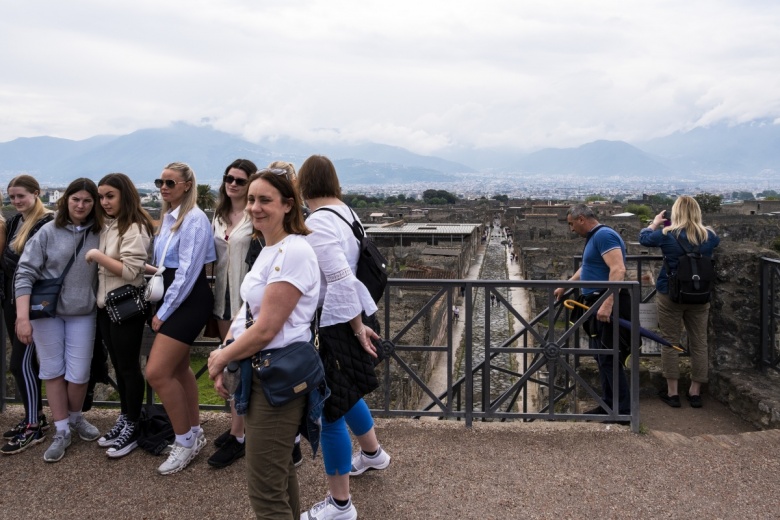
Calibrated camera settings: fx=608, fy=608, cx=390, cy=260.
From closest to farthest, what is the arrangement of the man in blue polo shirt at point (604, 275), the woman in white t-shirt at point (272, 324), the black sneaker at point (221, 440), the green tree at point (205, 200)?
the woman in white t-shirt at point (272, 324)
the black sneaker at point (221, 440)
the man in blue polo shirt at point (604, 275)
the green tree at point (205, 200)

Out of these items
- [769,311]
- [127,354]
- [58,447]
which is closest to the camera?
[127,354]

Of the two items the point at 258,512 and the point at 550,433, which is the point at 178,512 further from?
the point at 550,433

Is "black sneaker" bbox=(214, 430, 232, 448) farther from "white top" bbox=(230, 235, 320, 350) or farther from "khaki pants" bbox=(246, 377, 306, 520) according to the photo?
"white top" bbox=(230, 235, 320, 350)

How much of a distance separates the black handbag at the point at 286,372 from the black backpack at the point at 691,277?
3.86m

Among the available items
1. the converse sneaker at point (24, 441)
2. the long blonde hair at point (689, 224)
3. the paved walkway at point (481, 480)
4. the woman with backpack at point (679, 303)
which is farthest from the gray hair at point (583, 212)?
the converse sneaker at point (24, 441)

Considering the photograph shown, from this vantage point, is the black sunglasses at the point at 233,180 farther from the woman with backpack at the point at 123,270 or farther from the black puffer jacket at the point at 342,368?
the black puffer jacket at the point at 342,368

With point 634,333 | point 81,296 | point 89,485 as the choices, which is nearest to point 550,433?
point 634,333

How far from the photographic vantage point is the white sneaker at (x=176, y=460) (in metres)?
3.84

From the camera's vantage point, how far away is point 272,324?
255cm

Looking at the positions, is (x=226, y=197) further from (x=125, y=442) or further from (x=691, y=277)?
(x=691, y=277)

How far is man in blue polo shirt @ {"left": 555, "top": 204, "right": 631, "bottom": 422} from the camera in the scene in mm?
4770

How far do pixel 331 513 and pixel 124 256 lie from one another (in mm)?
2067

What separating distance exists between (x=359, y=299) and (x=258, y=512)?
1097 millimetres

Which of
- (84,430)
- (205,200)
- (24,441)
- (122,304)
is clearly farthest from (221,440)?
(205,200)
